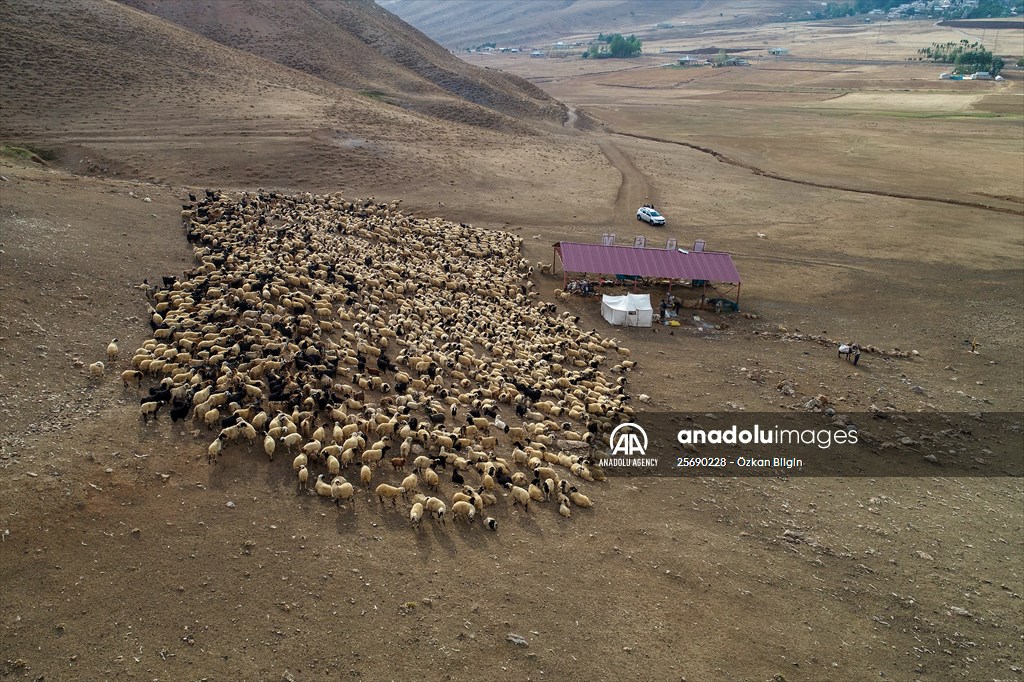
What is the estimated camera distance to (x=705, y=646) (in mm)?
12992

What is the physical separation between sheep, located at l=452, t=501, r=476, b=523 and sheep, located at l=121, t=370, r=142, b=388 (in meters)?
9.15

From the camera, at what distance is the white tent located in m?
28.8

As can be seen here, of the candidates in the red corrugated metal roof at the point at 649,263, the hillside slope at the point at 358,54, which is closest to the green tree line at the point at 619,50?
the hillside slope at the point at 358,54

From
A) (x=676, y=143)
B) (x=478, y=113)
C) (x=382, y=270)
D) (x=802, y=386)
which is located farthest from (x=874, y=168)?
(x=382, y=270)

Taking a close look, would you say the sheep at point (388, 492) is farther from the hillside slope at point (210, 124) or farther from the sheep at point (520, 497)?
the hillside slope at point (210, 124)

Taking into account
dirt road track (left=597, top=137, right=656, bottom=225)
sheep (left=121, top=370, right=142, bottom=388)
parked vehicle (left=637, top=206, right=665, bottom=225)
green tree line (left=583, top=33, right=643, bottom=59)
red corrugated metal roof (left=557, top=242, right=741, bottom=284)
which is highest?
green tree line (left=583, top=33, right=643, bottom=59)

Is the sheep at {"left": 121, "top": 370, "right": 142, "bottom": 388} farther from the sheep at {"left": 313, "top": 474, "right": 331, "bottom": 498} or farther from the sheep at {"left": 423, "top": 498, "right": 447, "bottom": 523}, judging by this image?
the sheep at {"left": 423, "top": 498, "right": 447, "bottom": 523}

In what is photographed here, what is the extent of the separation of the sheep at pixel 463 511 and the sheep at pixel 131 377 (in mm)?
9151

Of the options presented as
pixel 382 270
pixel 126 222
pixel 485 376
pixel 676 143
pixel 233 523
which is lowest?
pixel 233 523

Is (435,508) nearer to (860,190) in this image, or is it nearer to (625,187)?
(625,187)

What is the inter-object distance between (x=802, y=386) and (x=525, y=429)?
1095 cm

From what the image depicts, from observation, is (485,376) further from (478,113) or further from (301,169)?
(478,113)

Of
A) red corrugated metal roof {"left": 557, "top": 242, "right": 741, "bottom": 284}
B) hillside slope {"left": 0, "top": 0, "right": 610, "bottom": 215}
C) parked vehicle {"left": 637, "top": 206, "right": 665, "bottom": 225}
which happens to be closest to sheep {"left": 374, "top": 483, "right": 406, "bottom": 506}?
red corrugated metal roof {"left": 557, "top": 242, "right": 741, "bottom": 284}

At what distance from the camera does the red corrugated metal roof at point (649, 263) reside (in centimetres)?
3155
